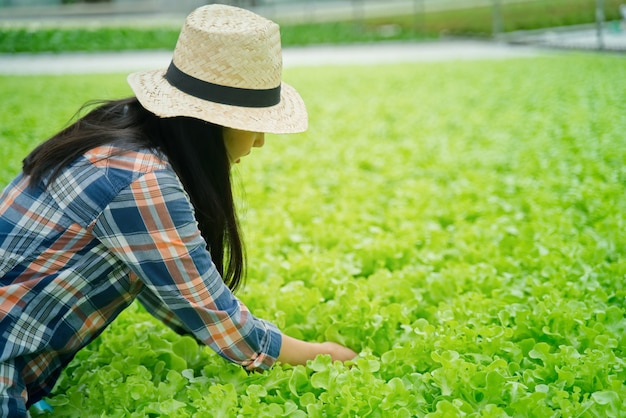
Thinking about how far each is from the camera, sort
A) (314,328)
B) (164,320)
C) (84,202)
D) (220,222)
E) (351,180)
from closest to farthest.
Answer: (84,202)
(220,222)
(164,320)
(314,328)
(351,180)

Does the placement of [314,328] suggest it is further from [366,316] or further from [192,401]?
[192,401]

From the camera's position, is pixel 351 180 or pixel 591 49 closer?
pixel 351 180

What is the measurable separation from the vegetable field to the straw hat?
78cm

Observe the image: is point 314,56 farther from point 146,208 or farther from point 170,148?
point 146,208

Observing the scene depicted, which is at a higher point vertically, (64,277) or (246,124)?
(246,124)

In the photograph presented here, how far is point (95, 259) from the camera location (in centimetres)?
219

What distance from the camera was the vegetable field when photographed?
2.32 metres

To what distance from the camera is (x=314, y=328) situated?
303cm

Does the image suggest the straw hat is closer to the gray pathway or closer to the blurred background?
the gray pathway

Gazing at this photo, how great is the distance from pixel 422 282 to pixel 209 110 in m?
1.63

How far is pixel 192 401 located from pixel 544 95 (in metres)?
7.68

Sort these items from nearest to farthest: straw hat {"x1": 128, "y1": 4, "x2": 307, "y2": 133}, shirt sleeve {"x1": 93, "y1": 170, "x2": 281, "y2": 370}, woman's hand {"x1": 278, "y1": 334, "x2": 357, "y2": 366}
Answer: shirt sleeve {"x1": 93, "y1": 170, "x2": 281, "y2": 370}, straw hat {"x1": 128, "y1": 4, "x2": 307, "y2": 133}, woman's hand {"x1": 278, "y1": 334, "x2": 357, "y2": 366}

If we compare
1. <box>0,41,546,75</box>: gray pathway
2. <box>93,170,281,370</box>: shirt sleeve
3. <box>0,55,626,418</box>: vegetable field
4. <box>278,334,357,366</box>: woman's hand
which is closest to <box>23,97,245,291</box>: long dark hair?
<box>93,170,281,370</box>: shirt sleeve

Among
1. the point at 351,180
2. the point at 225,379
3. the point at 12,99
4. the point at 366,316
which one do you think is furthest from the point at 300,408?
the point at 12,99
